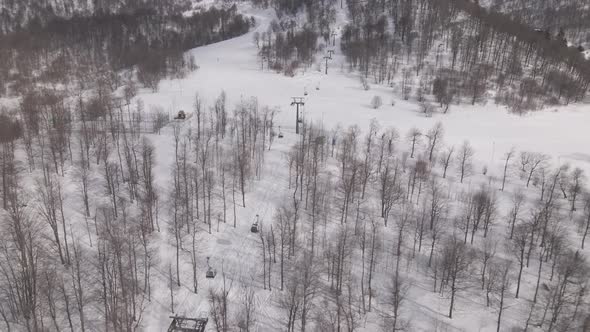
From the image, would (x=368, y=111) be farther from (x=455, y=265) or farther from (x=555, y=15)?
(x=555, y=15)

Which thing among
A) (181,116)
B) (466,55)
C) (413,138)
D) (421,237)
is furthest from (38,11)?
(421,237)

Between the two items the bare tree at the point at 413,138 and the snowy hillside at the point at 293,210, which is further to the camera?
the bare tree at the point at 413,138

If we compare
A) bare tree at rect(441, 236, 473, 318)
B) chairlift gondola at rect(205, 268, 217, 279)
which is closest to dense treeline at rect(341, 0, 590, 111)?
bare tree at rect(441, 236, 473, 318)

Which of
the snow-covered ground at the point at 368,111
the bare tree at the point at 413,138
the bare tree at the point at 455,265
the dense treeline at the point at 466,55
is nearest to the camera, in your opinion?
the bare tree at the point at 455,265

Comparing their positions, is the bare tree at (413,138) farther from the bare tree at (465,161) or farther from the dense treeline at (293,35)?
the dense treeline at (293,35)

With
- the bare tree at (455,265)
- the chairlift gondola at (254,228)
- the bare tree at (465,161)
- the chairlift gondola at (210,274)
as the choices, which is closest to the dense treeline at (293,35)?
the bare tree at (465,161)

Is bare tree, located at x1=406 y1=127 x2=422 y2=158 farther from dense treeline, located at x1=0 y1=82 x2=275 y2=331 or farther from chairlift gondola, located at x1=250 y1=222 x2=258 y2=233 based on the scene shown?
chairlift gondola, located at x1=250 y1=222 x2=258 y2=233
